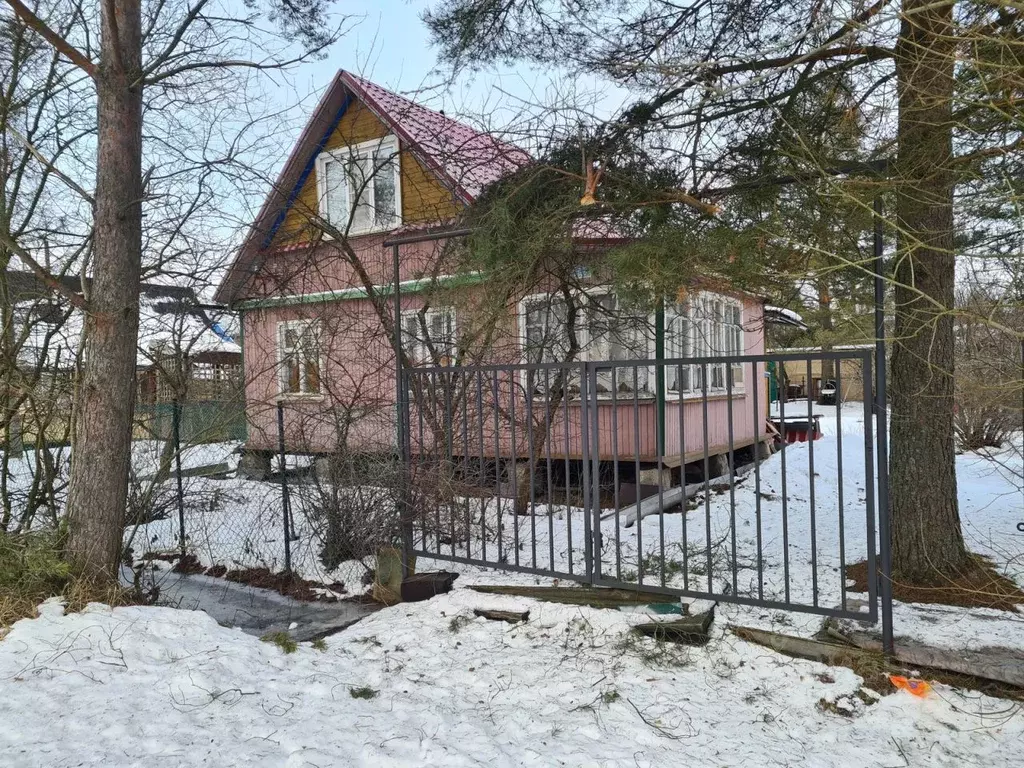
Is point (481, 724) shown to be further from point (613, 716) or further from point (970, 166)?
point (970, 166)

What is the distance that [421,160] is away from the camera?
27.6 feet

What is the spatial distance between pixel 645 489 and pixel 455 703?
5.77 metres

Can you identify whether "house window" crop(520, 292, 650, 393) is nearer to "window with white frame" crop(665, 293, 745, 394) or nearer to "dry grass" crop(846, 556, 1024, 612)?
"window with white frame" crop(665, 293, 745, 394)

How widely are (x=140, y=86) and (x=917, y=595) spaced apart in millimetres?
6562

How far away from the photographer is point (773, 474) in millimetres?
10188

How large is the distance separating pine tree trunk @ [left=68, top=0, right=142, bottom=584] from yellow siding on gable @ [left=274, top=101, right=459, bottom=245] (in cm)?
184

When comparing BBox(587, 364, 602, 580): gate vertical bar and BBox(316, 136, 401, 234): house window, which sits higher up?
BBox(316, 136, 401, 234): house window

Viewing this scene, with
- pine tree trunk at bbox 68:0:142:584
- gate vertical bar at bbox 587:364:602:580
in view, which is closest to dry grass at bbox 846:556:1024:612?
gate vertical bar at bbox 587:364:602:580

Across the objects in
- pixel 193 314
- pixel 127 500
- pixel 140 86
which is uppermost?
pixel 140 86

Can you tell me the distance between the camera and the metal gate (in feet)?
12.9

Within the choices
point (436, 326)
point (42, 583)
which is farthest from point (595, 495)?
point (436, 326)

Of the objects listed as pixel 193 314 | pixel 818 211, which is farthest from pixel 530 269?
pixel 193 314

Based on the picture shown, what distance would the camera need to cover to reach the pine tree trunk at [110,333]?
4.72m

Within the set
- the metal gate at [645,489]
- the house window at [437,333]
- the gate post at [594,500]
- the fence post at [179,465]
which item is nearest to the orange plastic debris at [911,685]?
the metal gate at [645,489]
